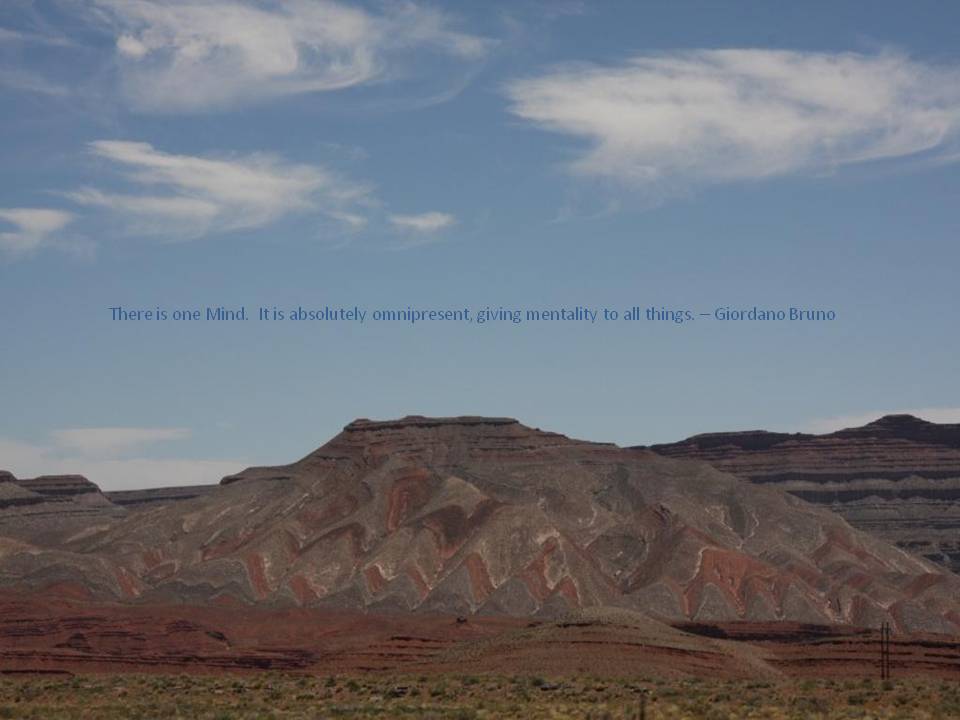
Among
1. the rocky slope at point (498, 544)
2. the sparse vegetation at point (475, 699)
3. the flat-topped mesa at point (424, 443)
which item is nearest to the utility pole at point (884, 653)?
the sparse vegetation at point (475, 699)

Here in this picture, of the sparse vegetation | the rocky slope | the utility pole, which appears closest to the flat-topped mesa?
the rocky slope

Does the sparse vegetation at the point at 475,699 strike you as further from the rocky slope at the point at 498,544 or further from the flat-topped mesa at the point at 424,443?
the flat-topped mesa at the point at 424,443

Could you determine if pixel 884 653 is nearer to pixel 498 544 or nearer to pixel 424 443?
pixel 498 544

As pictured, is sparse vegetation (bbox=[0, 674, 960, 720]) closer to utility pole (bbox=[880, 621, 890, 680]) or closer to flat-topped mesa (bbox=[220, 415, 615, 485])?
utility pole (bbox=[880, 621, 890, 680])

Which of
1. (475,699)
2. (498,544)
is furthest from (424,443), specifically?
(475,699)

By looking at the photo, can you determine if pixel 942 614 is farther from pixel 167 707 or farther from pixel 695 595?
pixel 167 707

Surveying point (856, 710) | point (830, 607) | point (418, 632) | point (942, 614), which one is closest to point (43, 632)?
point (418, 632)
